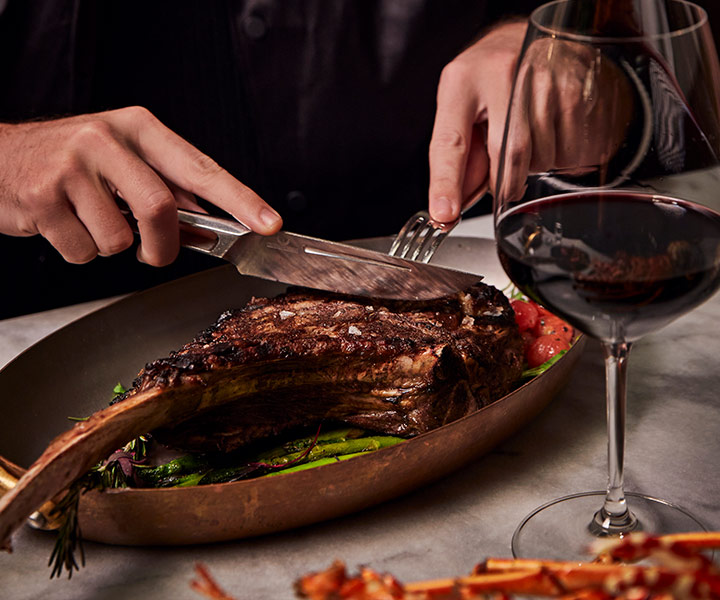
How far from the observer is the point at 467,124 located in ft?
5.22

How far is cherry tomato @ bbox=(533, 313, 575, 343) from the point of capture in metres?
1.53

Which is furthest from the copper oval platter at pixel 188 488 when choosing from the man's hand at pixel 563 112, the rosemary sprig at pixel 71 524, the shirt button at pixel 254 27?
the shirt button at pixel 254 27

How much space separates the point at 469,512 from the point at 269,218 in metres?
0.58

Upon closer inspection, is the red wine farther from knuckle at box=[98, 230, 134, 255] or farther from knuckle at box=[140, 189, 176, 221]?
knuckle at box=[98, 230, 134, 255]

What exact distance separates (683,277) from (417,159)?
1716mm

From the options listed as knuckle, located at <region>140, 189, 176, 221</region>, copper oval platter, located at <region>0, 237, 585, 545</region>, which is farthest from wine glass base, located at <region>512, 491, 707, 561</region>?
knuckle, located at <region>140, 189, 176, 221</region>

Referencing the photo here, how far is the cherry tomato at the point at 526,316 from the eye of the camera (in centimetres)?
159

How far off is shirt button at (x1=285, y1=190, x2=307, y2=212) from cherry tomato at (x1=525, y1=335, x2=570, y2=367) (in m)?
1.02

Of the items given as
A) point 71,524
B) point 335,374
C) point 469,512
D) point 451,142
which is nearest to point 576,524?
point 469,512

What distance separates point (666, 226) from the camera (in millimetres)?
854

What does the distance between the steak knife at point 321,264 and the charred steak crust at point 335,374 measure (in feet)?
0.24

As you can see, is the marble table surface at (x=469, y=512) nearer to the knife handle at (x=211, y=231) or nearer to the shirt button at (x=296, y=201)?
the knife handle at (x=211, y=231)

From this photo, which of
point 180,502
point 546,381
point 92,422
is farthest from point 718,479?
point 92,422

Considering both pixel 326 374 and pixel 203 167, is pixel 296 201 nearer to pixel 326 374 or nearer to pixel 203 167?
pixel 203 167
